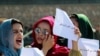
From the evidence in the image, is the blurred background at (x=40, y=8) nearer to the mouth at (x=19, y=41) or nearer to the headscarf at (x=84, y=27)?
the headscarf at (x=84, y=27)

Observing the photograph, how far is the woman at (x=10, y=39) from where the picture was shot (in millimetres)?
4125

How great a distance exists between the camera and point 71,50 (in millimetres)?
4074

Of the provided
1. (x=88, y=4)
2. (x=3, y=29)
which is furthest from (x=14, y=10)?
(x=3, y=29)

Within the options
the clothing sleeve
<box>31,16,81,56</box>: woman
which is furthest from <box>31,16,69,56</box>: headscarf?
the clothing sleeve

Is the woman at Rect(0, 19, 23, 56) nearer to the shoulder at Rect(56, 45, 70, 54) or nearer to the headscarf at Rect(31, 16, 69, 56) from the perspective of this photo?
the headscarf at Rect(31, 16, 69, 56)

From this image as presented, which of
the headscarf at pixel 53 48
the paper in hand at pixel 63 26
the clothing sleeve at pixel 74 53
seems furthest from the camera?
the headscarf at pixel 53 48

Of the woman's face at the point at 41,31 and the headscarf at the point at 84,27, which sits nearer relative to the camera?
the woman's face at the point at 41,31

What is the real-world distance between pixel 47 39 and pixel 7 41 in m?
0.33

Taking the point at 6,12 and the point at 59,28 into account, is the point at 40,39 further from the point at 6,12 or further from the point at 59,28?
the point at 6,12

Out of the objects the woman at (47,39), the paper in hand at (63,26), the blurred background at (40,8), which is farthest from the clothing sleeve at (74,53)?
the blurred background at (40,8)

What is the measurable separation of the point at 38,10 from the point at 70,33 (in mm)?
18084

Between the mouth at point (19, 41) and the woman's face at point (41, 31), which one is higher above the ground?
the woman's face at point (41, 31)

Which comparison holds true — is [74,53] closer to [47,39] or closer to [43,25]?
[47,39]

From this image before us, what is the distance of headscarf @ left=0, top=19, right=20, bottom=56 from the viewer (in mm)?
4109
